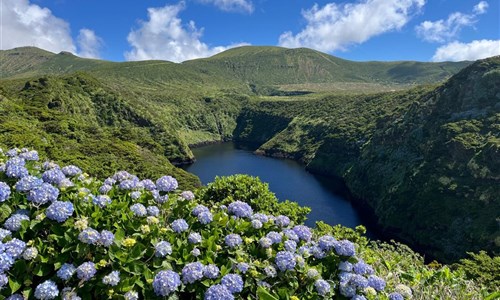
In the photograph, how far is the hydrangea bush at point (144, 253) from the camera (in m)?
5.52

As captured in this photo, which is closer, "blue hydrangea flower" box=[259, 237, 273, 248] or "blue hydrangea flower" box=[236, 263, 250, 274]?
"blue hydrangea flower" box=[236, 263, 250, 274]

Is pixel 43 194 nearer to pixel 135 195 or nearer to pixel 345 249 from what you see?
pixel 135 195

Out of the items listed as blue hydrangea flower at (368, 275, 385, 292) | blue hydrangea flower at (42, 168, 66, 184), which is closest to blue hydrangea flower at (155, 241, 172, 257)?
blue hydrangea flower at (42, 168, 66, 184)

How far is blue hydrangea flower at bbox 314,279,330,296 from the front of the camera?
19.3 feet

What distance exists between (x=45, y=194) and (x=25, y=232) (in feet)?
2.25

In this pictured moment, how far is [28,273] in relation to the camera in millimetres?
5668

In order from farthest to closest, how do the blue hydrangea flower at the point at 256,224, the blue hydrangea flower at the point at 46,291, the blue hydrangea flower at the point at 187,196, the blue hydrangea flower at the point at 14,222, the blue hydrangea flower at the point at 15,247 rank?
the blue hydrangea flower at the point at 187,196 < the blue hydrangea flower at the point at 256,224 < the blue hydrangea flower at the point at 14,222 < the blue hydrangea flower at the point at 15,247 < the blue hydrangea flower at the point at 46,291

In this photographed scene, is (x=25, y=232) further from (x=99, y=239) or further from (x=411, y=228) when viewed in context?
(x=411, y=228)

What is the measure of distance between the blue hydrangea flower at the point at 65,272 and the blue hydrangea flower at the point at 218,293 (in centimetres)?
203

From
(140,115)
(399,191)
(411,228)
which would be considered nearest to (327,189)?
(399,191)

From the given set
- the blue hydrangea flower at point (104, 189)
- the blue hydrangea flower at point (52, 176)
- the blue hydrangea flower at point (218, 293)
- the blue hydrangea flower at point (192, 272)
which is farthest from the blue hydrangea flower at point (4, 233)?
the blue hydrangea flower at point (218, 293)

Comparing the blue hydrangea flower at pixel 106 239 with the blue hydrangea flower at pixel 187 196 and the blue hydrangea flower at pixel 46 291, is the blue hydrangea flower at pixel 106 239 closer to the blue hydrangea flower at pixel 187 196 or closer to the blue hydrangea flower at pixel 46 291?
the blue hydrangea flower at pixel 46 291

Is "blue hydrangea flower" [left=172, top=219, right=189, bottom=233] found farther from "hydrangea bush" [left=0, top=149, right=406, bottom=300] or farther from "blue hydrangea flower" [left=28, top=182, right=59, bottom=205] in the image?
"blue hydrangea flower" [left=28, top=182, right=59, bottom=205]

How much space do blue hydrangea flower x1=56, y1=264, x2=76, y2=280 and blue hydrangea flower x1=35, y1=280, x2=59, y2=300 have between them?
0.19 metres
